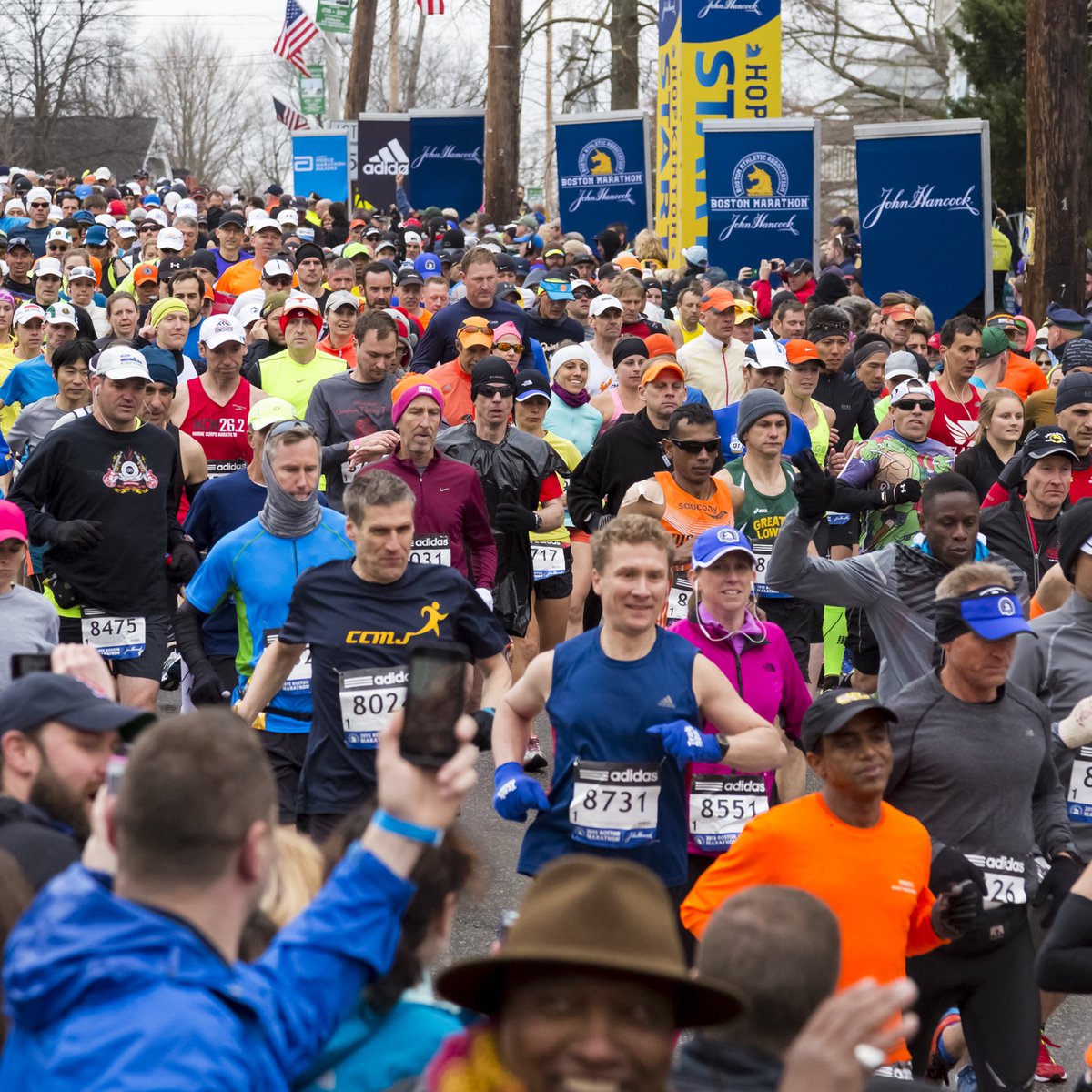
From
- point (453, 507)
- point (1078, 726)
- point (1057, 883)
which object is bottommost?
point (1057, 883)

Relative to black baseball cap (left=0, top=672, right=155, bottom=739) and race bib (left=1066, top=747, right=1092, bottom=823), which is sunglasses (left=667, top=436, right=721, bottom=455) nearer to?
race bib (left=1066, top=747, right=1092, bottom=823)

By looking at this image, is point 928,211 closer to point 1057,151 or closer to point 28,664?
point 1057,151

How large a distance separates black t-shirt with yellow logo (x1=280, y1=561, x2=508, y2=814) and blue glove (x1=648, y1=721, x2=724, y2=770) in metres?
1.07

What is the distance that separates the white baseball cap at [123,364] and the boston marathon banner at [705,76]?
1416 centimetres

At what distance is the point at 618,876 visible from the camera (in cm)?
260

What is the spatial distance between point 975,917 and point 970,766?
517 millimetres

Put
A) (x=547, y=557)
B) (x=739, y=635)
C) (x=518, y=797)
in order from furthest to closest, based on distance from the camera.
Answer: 1. (x=547, y=557)
2. (x=739, y=635)
3. (x=518, y=797)

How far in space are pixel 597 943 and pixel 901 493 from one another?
19.7 ft

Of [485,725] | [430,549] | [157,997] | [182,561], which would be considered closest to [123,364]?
[182,561]

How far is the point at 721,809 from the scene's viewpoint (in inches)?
223

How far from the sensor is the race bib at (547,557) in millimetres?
9344

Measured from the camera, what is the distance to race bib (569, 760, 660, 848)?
510 cm

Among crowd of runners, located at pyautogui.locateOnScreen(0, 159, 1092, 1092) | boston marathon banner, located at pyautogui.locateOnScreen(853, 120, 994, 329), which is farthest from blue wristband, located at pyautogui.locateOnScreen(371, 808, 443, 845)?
boston marathon banner, located at pyautogui.locateOnScreen(853, 120, 994, 329)

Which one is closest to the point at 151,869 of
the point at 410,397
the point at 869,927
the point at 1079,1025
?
the point at 869,927
